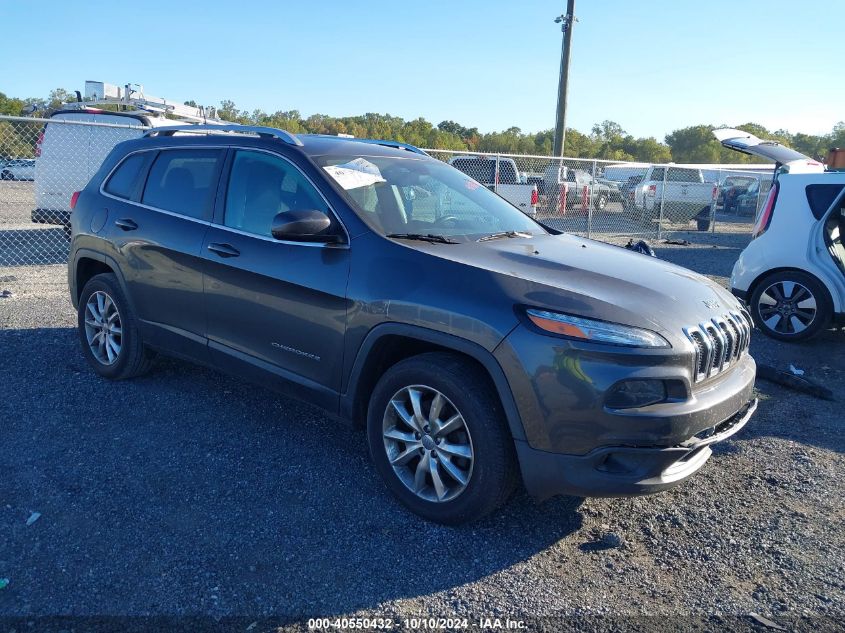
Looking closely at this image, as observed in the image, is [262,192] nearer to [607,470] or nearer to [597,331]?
[597,331]

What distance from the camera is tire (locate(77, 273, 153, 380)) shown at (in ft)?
16.0

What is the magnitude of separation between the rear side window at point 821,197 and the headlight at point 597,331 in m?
4.95

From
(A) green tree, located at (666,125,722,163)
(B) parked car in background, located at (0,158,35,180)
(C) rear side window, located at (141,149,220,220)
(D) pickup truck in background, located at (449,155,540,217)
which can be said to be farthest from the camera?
(A) green tree, located at (666,125,722,163)

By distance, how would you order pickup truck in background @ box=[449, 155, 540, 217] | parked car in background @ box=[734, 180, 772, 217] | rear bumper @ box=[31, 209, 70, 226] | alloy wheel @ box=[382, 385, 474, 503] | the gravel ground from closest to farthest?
the gravel ground
alloy wheel @ box=[382, 385, 474, 503]
rear bumper @ box=[31, 209, 70, 226]
pickup truck in background @ box=[449, 155, 540, 217]
parked car in background @ box=[734, 180, 772, 217]

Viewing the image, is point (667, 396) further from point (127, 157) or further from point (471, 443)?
point (127, 157)

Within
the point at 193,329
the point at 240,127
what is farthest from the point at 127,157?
the point at 193,329

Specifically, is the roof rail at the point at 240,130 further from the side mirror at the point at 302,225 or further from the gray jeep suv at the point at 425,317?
the side mirror at the point at 302,225

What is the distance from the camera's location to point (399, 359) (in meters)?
3.57

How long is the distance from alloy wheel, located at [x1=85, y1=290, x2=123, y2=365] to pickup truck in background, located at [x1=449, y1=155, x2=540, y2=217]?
9.23m

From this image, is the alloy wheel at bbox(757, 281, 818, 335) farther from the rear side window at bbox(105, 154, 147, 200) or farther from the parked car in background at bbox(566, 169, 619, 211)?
the parked car in background at bbox(566, 169, 619, 211)

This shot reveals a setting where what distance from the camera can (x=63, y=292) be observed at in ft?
26.8

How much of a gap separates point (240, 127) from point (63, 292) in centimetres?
501

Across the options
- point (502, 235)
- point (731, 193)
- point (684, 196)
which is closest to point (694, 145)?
point (731, 193)

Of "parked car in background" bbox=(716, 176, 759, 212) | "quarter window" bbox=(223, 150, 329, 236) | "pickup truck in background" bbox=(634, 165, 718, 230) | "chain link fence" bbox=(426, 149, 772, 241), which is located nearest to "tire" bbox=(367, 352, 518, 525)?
"quarter window" bbox=(223, 150, 329, 236)
